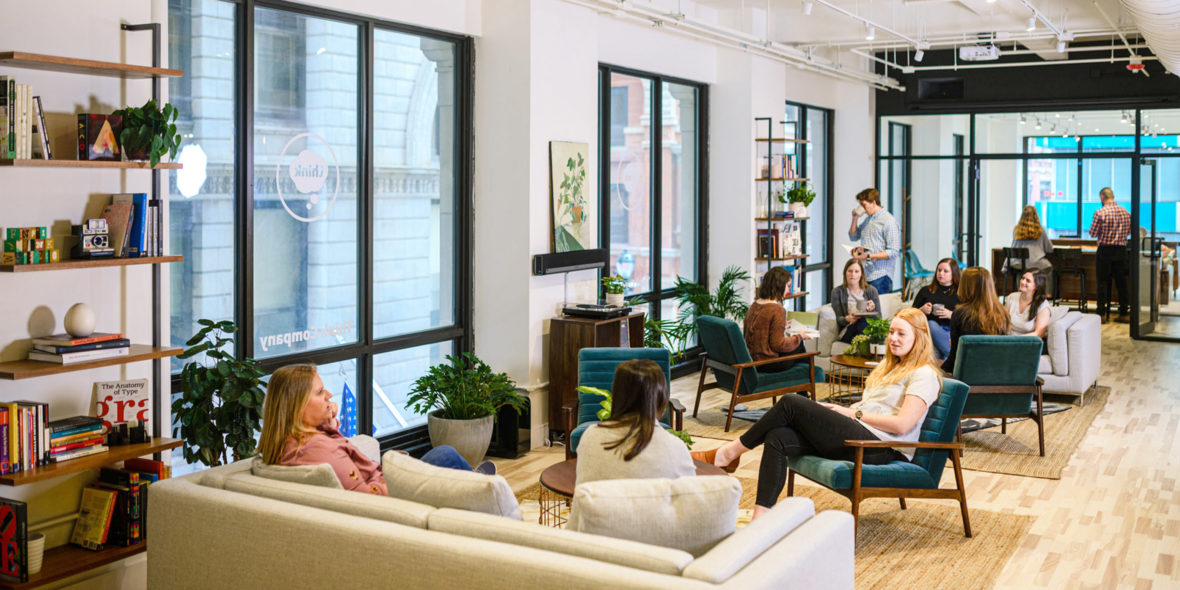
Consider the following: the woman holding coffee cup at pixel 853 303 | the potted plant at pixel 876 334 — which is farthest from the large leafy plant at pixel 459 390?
the woman holding coffee cup at pixel 853 303

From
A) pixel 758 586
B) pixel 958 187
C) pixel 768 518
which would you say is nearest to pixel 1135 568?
pixel 768 518

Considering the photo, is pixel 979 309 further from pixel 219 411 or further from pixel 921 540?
pixel 219 411

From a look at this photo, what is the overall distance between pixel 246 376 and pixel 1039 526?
4.12 m

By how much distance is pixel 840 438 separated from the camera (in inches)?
210

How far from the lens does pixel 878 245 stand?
11.0 metres

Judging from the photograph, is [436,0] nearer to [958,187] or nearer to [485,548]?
[485,548]

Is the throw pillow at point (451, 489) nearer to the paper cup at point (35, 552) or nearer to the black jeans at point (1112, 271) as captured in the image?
the paper cup at point (35, 552)

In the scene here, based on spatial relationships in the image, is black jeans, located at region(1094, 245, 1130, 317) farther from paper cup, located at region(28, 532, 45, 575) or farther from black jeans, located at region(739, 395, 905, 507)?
paper cup, located at region(28, 532, 45, 575)

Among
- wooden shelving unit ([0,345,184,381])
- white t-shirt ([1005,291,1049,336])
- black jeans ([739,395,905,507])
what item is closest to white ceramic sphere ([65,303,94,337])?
wooden shelving unit ([0,345,184,381])

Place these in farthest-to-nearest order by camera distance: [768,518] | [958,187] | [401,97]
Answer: [958,187] < [401,97] < [768,518]

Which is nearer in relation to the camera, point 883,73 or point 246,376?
point 246,376

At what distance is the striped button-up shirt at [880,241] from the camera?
10.9 meters

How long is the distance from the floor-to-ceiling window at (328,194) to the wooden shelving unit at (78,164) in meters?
0.90

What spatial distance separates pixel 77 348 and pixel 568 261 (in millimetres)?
3842
